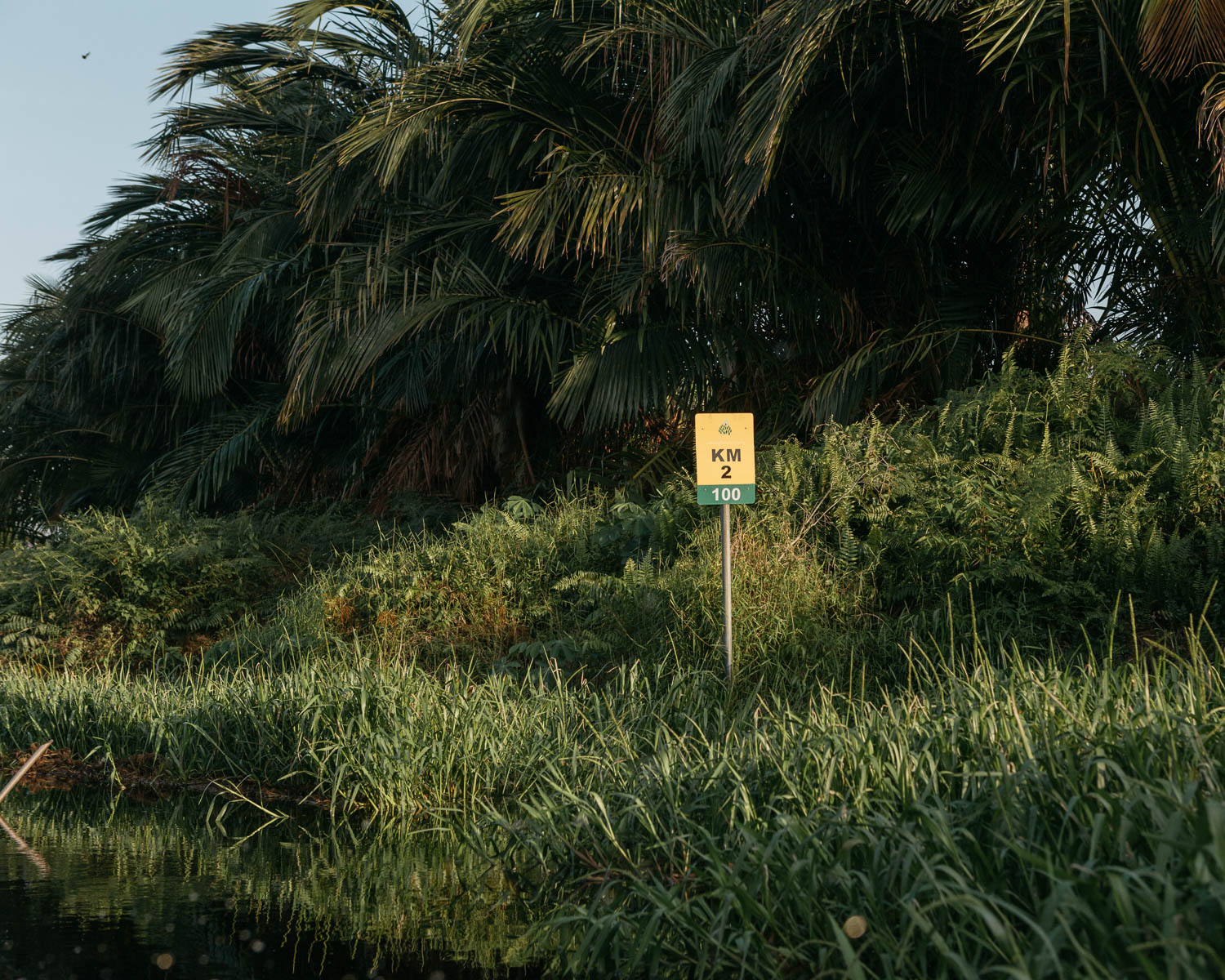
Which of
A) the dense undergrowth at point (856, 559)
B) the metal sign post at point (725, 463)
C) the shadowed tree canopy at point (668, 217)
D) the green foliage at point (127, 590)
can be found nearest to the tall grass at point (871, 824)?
the metal sign post at point (725, 463)

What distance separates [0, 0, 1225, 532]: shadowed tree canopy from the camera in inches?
314

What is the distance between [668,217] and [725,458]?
3687mm

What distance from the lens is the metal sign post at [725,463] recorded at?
6352mm

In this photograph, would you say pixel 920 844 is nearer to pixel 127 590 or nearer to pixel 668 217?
pixel 668 217

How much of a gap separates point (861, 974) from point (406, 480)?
11.2 m

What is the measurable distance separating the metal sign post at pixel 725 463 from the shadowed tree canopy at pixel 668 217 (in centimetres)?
227

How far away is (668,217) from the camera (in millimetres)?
9547

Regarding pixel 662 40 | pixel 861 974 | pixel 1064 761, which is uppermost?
pixel 662 40

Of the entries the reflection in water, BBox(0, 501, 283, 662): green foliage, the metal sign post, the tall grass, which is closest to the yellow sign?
the metal sign post

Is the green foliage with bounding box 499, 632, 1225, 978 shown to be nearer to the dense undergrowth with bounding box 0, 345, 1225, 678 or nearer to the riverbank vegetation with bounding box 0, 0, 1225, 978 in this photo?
the riverbank vegetation with bounding box 0, 0, 1225, 978

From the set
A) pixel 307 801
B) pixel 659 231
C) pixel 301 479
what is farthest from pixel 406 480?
pixel 307 801

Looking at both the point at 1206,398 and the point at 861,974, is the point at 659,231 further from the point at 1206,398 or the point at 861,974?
the point at 861,974

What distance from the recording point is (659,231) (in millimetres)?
9531

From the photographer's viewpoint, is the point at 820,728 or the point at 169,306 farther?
the point at 169,306
